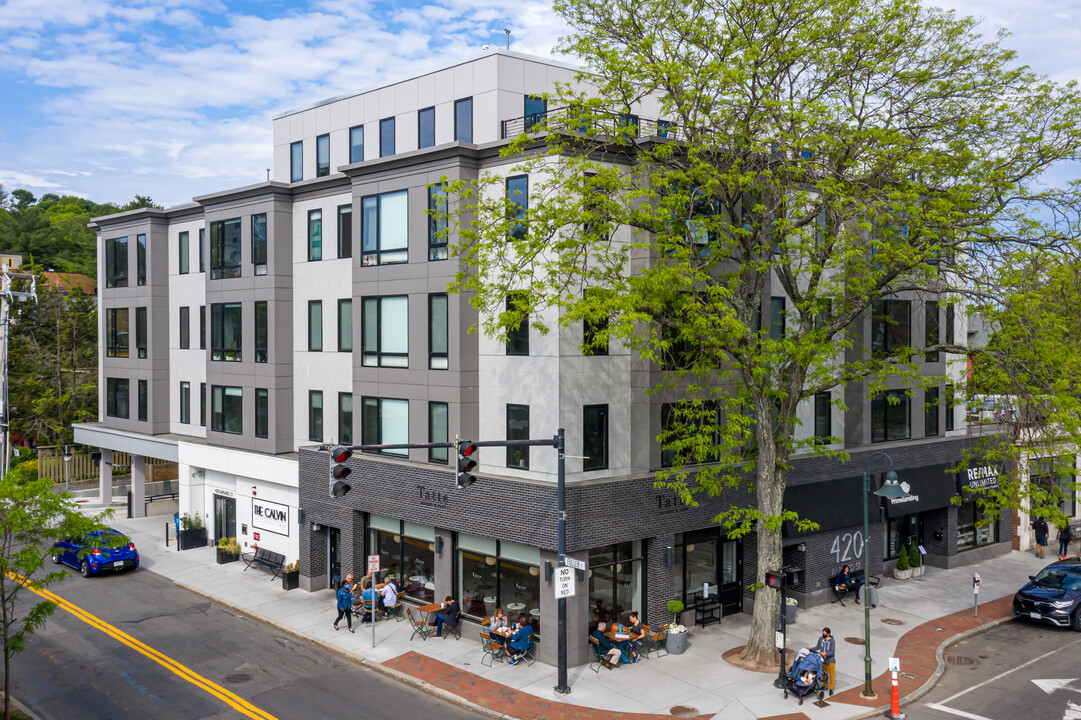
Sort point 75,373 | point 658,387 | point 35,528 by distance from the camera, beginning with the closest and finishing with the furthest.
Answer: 1. point 35,528
2. point 658,387
3. point 75,373

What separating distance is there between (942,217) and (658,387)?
7.97 m

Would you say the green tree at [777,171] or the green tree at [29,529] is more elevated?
the green tree at [777,171]

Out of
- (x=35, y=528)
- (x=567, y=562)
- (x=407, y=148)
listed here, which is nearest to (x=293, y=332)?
(x=407, y=148)

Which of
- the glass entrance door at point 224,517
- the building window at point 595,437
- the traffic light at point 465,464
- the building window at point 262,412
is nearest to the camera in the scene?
the traffic light at point 465,464

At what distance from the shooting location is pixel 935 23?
744 inches

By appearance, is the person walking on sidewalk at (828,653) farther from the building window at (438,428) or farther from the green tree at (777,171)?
the building window at (438,428)

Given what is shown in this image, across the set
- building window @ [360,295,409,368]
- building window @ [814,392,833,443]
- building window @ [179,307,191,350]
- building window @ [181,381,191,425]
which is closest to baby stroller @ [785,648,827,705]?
building window @ [814,392,833,443]

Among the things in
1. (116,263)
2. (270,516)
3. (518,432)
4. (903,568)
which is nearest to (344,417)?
(270,516)

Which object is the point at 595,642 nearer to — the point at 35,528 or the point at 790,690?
the point at 790,690

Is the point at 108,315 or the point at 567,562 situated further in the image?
the point at 108,315

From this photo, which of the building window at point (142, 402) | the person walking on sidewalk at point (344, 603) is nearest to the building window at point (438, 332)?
the person walking on sidewalk at point (344, 603)

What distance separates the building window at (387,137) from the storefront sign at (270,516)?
46.8ft

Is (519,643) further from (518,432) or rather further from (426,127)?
(426,127)

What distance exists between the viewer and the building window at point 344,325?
28266 mm
